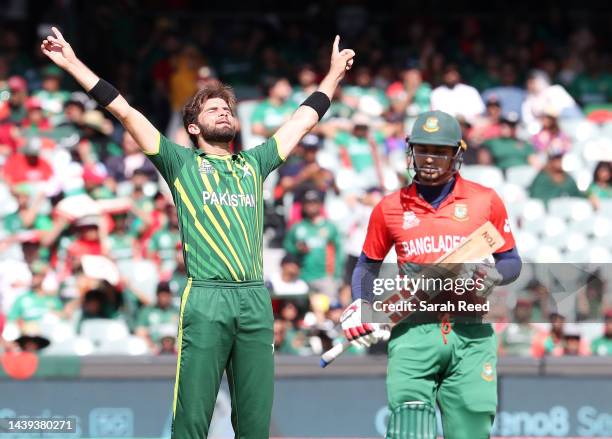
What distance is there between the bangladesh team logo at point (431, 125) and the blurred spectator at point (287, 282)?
4.97 meters

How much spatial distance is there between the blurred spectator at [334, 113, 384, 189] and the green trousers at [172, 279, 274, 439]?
7.25m

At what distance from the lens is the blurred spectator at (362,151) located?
13180 mm

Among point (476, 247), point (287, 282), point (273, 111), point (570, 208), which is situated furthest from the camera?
point (273, 111)

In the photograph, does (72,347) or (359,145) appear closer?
(72,347)

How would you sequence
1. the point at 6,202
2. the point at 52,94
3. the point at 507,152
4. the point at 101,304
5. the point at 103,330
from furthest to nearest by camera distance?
1. the point at 52,94
2. the point at 507,152
3. the point at 6,202
4. the point at 101,304
5. the point at 103,330

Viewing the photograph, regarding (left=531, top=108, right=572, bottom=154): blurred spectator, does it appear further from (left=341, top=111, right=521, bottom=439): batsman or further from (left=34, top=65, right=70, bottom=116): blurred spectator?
(left=341, top=111, right=521, bottom=439): batsman

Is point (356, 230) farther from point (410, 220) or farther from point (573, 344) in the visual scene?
point (410, 220)

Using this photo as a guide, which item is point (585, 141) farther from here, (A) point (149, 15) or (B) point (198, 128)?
(B) point (198, 128)

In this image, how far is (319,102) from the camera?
638 centimetres

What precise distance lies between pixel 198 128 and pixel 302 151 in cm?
699

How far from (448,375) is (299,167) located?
6.84m

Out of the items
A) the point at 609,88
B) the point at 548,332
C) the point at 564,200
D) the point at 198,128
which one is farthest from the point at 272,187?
the point at 198,128

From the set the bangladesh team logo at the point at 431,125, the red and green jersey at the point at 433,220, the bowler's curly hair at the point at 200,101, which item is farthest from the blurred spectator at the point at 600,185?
the bowler's curly hair at the point at 200,101

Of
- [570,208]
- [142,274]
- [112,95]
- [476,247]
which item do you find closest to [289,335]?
[142,274]
